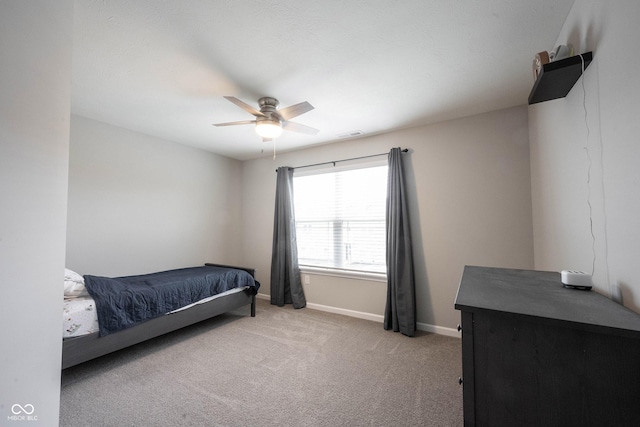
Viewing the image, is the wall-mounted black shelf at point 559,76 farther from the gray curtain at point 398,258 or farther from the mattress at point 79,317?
the mattress at point 79,317

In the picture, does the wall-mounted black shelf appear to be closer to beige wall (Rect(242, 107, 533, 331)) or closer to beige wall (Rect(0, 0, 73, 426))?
beige wall (Rect(242, 107, 533, 331))

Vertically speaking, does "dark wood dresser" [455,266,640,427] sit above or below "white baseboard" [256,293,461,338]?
above

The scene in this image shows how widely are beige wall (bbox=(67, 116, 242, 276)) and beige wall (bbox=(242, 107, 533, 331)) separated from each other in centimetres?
236

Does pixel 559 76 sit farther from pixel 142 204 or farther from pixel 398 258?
pixel 142 204

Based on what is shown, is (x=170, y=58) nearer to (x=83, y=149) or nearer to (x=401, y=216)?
(x=83, y=149)

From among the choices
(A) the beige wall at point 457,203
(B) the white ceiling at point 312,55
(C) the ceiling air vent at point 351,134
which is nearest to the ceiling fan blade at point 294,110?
(B) the white ceiling at point 312,55

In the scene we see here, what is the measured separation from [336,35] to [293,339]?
9.20ft

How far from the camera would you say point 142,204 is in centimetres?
329

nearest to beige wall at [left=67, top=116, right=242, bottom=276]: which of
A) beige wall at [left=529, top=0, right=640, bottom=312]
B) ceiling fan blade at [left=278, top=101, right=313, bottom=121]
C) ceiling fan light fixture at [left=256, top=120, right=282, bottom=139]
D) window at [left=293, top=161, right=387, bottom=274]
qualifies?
window at [left=293, top=161, right=387, bottom=274]

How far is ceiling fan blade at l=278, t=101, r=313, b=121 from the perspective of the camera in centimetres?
198

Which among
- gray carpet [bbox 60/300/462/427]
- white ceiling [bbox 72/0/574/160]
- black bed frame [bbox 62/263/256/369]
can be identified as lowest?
gray carpet [bbox 60/300/462/427]

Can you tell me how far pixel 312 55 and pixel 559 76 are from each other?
1.44 m

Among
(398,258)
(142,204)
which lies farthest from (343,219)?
(142,204)

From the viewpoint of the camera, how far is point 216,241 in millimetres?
4215
